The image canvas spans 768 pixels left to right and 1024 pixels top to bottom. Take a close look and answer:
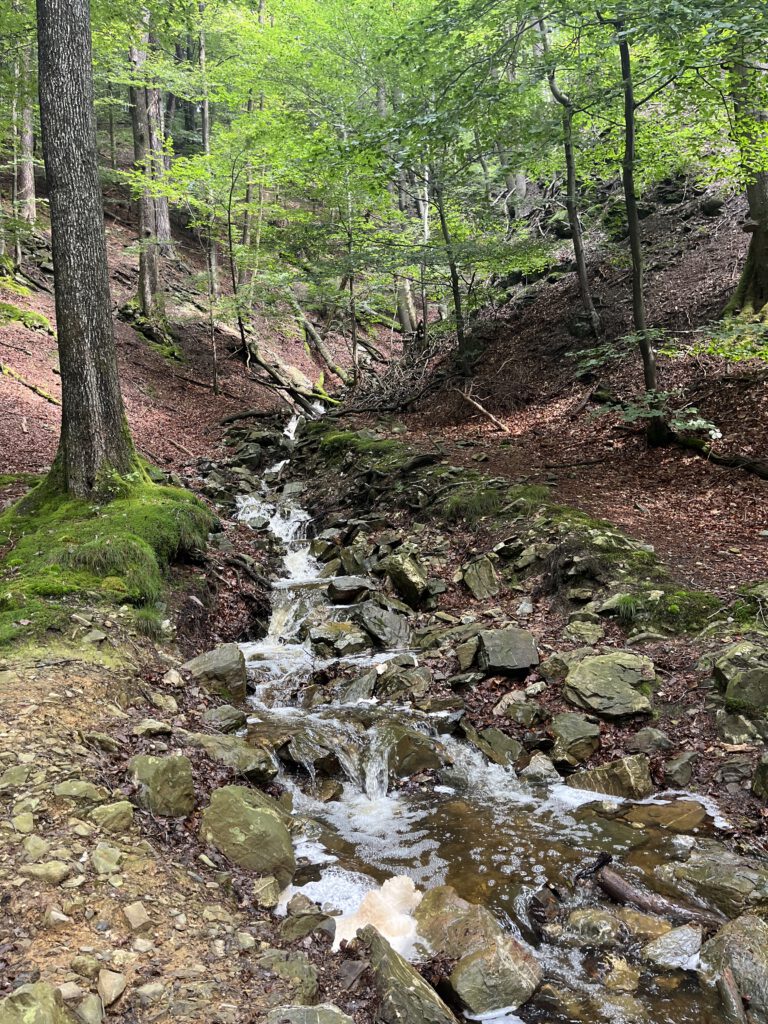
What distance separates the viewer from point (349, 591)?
28.5 feet

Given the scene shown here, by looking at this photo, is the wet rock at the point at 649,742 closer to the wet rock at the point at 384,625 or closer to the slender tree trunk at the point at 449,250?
the wet rock at the point at 384,625

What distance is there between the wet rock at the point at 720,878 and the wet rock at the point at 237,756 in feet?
9.56

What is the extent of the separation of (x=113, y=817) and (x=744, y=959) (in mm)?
3493

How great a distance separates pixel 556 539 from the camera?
8.02 m

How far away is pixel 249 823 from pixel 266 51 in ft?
69.3

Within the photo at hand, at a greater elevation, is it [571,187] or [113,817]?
[571,187]

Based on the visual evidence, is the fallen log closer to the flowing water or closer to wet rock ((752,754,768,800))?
the flowing water

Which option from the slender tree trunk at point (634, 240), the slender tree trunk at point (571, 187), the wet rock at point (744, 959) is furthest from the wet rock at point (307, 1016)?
the slender tree trunk at point (571, 187)

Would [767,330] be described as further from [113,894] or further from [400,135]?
[113,894]

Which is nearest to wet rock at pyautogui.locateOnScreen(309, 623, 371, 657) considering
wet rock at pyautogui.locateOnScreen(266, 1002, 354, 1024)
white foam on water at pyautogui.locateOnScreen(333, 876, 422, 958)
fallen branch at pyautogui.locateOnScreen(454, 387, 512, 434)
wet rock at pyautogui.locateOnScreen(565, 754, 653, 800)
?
wet rock at pyautogui.locateOnScreen(565, 754, 653, 800)

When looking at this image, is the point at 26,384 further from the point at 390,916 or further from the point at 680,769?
the point at 680,769

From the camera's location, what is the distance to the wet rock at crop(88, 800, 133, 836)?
11.0ft

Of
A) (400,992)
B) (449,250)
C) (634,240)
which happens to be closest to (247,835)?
(400,992)

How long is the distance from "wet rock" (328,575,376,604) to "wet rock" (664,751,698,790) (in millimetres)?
4563
